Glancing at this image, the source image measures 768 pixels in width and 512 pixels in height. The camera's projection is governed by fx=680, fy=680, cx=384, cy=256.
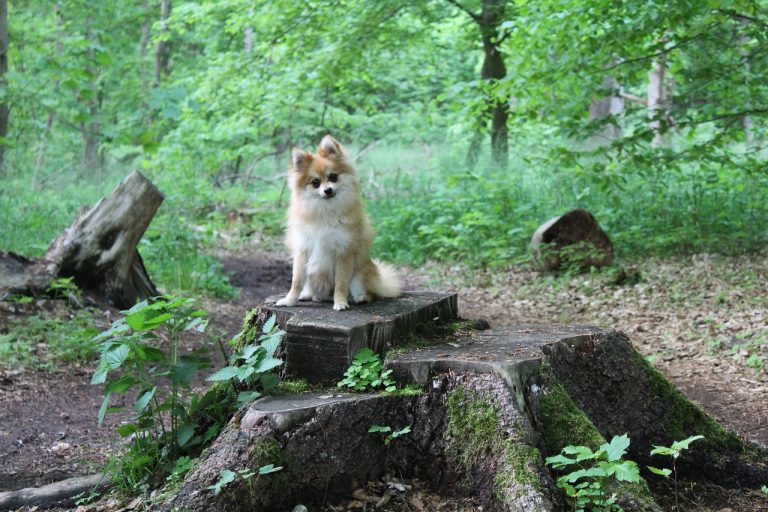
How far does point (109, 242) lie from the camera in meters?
7.30

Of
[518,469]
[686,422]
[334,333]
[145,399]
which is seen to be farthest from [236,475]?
[686,422]

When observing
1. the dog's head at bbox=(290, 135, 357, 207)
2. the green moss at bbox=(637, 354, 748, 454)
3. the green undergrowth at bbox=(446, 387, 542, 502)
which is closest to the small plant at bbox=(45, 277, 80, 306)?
the dog's head at bbox=(290, 135, 357, 207)

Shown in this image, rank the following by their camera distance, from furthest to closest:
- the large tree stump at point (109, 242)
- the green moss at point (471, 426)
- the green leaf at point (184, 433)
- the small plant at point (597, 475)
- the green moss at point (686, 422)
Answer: the large tree stump at point (109, 242) < the green moss at point (686, 422) < the green leaf at point (184, 433) < the green moss at point (471, 426) < the small plant at point (597, 475)

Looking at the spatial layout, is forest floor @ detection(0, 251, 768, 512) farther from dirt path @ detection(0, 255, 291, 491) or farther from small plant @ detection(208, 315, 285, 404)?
small plant @ detection(208, 315, 285, 404)

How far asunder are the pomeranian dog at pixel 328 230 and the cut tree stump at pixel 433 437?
0.93 metres

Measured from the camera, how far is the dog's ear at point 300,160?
4309mm

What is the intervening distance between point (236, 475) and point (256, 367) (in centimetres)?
52

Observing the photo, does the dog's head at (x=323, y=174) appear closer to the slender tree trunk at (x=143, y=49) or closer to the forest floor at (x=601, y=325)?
the forest floor at (x=601, y=325)

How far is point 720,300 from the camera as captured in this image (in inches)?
281

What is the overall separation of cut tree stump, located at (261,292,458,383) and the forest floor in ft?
2.39

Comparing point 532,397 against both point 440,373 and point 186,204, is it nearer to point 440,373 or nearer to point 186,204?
point 440,373

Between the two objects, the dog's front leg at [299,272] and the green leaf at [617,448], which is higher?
the dog's front leg at [299,272]

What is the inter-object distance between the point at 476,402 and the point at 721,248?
6766 millimetres

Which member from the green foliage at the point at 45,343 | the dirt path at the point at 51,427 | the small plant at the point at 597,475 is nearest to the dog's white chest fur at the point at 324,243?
the dirt path at the point at 51,427
